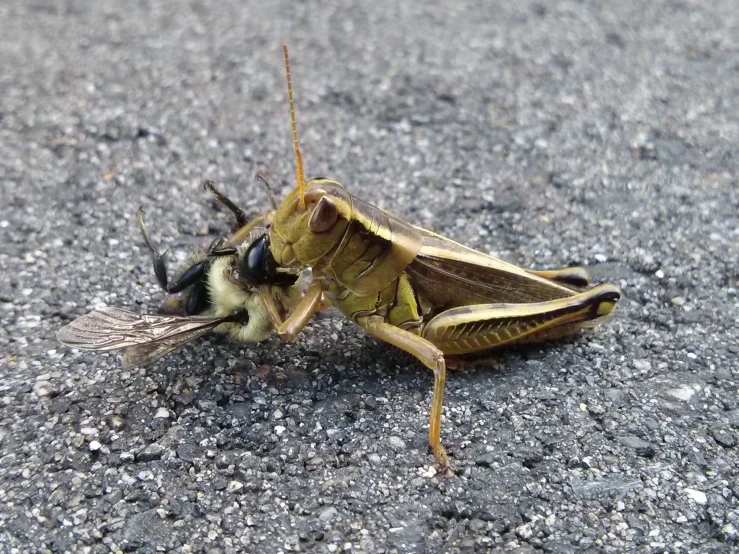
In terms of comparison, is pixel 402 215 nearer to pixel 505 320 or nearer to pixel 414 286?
pixel 414 286

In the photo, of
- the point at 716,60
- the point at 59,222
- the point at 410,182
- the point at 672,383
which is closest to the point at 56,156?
the point at 59,222

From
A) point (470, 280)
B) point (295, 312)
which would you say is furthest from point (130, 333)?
point (470, 280)

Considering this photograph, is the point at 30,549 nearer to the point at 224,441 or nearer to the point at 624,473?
Result: the point at 224,441

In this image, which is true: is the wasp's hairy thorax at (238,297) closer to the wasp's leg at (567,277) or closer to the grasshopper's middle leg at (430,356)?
the grasshopper's middle leg at (430,356)

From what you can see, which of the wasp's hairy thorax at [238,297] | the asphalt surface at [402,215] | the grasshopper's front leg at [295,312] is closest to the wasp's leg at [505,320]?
the asphalt surface at [402,215]

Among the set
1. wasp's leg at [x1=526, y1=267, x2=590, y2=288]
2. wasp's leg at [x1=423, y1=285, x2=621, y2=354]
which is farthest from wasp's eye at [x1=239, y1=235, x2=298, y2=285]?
wasp's leg at [x1=526, y1=267, x2=590, y2=288]

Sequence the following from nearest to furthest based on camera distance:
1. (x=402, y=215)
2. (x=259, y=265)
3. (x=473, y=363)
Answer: (x=259, y=265) → (x=473, y=363) → (x=402, y=215)
